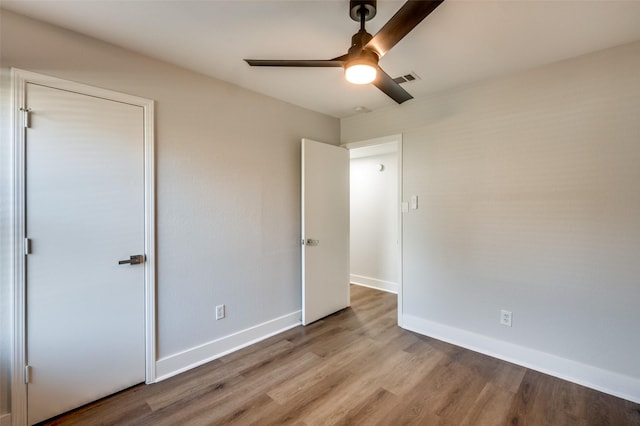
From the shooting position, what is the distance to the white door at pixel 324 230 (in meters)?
3.17

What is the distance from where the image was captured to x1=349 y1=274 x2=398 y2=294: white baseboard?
14.6 ft

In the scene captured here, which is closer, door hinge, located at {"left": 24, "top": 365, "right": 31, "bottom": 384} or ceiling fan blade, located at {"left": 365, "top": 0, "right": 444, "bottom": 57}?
ceiling fan blade, located at {"left": 365, "top": 0, "right": 444, "bottom": 57}

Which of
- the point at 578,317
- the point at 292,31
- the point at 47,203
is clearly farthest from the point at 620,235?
the point at 47,203

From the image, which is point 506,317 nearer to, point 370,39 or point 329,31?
point 370,39

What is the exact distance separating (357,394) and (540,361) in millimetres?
1579

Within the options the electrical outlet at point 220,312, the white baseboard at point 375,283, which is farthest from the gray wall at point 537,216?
the electrical outlet at point 220,312

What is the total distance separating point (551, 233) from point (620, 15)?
1472mm

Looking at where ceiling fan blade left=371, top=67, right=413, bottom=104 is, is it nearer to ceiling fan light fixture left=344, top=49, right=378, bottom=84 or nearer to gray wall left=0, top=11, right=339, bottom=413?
ceiling fan light fixture left=344, top=49, right=378, bottom=84

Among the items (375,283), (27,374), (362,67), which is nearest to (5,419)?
(27,374)

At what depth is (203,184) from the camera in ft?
8.09

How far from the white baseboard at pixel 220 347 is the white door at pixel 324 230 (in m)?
0.27

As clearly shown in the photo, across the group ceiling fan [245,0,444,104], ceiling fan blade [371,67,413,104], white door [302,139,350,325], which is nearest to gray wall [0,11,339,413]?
white door [302,139,350,325]

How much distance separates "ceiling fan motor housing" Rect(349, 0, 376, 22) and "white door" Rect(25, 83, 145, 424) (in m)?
1.64

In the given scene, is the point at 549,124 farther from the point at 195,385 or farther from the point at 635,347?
the point at 195,385
